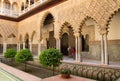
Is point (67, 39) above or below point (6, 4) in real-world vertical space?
below

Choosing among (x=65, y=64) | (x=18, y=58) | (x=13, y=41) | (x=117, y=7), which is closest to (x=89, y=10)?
(x=117, y=7)

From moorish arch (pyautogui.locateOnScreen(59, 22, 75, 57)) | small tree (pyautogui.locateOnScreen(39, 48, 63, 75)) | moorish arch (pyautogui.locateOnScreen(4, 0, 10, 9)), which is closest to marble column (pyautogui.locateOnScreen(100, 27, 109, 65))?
small tree (pyautogui.locateOnScreen(39, 48, 63, 75))

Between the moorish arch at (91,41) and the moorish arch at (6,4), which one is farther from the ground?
the moorish arch at (6,4)

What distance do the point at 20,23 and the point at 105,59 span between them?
38.2 feet

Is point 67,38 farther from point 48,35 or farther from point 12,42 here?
point 12,42

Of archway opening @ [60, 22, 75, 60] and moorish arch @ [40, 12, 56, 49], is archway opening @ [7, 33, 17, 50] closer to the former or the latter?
moorish arch @ [40, 12, 56, 49]

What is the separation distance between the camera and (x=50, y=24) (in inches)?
591

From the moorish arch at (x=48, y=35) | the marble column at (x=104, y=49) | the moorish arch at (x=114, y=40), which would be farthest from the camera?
the moorish arch at (x=48, y=35)

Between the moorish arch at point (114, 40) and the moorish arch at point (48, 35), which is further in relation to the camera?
the moorish arch at point (48, 35)

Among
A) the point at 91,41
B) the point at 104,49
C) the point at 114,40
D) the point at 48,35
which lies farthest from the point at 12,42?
the point at 104,49

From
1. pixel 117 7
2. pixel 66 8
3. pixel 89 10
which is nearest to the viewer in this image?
pixel 117 7

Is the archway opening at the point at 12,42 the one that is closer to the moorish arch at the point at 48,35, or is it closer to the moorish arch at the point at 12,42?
the moorish arch at the point at 12,42

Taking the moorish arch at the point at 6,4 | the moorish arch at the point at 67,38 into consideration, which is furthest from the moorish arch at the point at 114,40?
the moorish arch at the point at 6,4

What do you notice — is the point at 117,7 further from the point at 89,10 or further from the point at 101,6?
the point at 89,10
